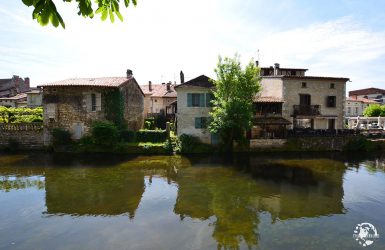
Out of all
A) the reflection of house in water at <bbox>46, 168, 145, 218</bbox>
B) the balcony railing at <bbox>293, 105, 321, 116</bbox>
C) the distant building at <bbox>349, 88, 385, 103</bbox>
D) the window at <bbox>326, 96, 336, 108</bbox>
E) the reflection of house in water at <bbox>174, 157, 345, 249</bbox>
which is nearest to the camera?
the reflection of house in water at <bbox>174, 157, 345, 249</bbox>

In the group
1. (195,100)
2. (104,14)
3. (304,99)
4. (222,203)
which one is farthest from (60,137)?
(104,14)

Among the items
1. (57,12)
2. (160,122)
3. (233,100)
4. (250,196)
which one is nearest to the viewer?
(57,12)

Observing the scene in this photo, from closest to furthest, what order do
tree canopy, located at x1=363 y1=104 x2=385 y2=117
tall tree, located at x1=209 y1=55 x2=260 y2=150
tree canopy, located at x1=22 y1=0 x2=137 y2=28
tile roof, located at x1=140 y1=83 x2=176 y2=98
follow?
tree canopy, located at x1=22 y1=0 x2=137 y2=28 → tall tree, located at x1=209 y1=55 x2=260 y2=150 → tree canopy, located at x1=363 y1=104 x2=385 y2=117 → tile roof, located at x1=140 y1=83 x2=176 y2=98

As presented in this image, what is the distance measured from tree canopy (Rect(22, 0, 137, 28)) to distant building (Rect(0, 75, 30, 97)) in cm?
6393

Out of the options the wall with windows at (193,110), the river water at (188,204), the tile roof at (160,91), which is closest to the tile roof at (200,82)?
the wall with windows at (193,110)

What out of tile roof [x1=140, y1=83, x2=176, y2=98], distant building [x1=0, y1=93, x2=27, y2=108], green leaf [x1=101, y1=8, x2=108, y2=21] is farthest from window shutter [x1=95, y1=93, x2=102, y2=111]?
distant building [x1=0, y1=93, x2=27, y2=108]

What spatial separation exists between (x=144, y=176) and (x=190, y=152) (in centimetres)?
948

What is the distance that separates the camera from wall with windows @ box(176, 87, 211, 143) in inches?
1172

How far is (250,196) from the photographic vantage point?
14.9 metres

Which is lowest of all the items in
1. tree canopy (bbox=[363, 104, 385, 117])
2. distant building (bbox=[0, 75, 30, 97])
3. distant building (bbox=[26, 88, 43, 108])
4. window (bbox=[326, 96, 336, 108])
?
tree canopy (bbox=[363, 104, 385, 117])

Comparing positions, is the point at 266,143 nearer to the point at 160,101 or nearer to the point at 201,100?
the point at 201,100

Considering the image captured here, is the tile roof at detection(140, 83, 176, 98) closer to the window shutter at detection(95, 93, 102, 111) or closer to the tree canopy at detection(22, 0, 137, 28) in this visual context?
the window shutter at detection(95, 93, 102, 111)

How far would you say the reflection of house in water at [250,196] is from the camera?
37.4 feet

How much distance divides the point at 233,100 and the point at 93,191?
1621 cm
